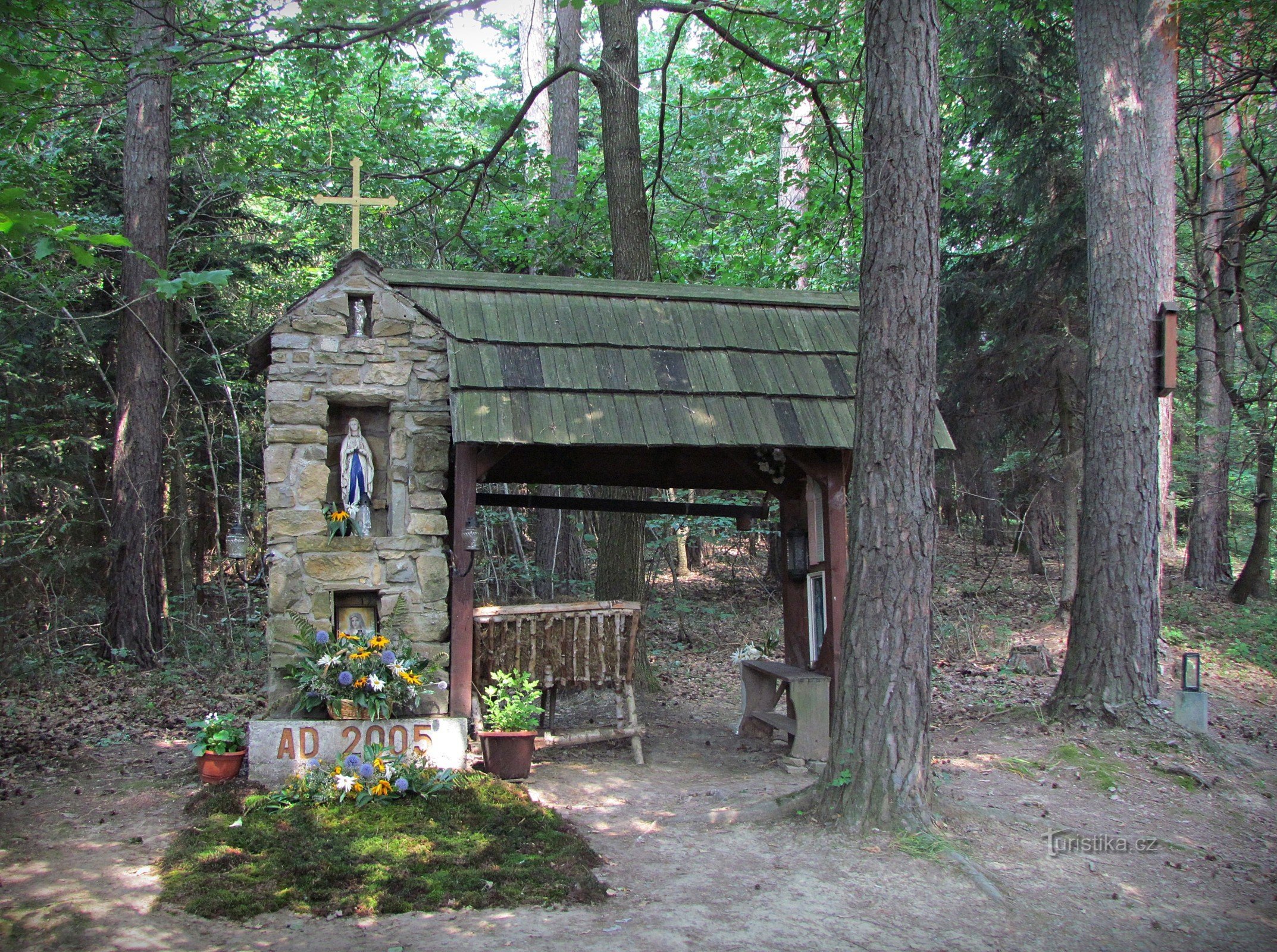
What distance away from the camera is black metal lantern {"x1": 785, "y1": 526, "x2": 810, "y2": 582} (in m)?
7.59

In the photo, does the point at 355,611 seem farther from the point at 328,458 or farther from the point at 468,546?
the point at 328,458

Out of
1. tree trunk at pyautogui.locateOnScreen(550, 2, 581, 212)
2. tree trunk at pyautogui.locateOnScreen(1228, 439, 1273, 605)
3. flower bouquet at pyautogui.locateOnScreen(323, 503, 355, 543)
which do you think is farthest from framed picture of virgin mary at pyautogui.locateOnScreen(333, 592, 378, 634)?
tree trunk at pyautogui.locateOnScreen(1228, 439, 1273, 605)

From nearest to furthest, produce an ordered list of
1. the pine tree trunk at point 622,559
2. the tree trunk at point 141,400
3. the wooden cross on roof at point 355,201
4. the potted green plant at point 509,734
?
the potted green plant at point 509,734 → the wooden cross on roof at point 355,201 → the pine tree trunk at point 622,559 → the tree trunk at point 141,400

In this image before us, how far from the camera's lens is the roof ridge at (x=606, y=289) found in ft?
23.7

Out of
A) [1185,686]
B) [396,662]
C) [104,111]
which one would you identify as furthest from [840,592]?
[104,111]

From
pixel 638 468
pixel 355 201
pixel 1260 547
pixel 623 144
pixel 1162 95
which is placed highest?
pixel 623 144

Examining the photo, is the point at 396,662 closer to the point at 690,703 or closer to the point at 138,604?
the point at 690,703

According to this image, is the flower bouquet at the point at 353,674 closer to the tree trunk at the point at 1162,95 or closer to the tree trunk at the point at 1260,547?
the tree trunk at the point at 1162,95

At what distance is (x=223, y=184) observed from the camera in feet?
38.2

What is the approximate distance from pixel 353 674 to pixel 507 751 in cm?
117

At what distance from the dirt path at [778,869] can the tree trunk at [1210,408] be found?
299 inches

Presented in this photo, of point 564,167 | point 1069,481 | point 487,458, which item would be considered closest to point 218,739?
Result: point 487,458

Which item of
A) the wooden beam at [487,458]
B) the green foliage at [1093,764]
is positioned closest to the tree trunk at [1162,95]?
the green foliage at [1093,764]

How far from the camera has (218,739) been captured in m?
6.17
